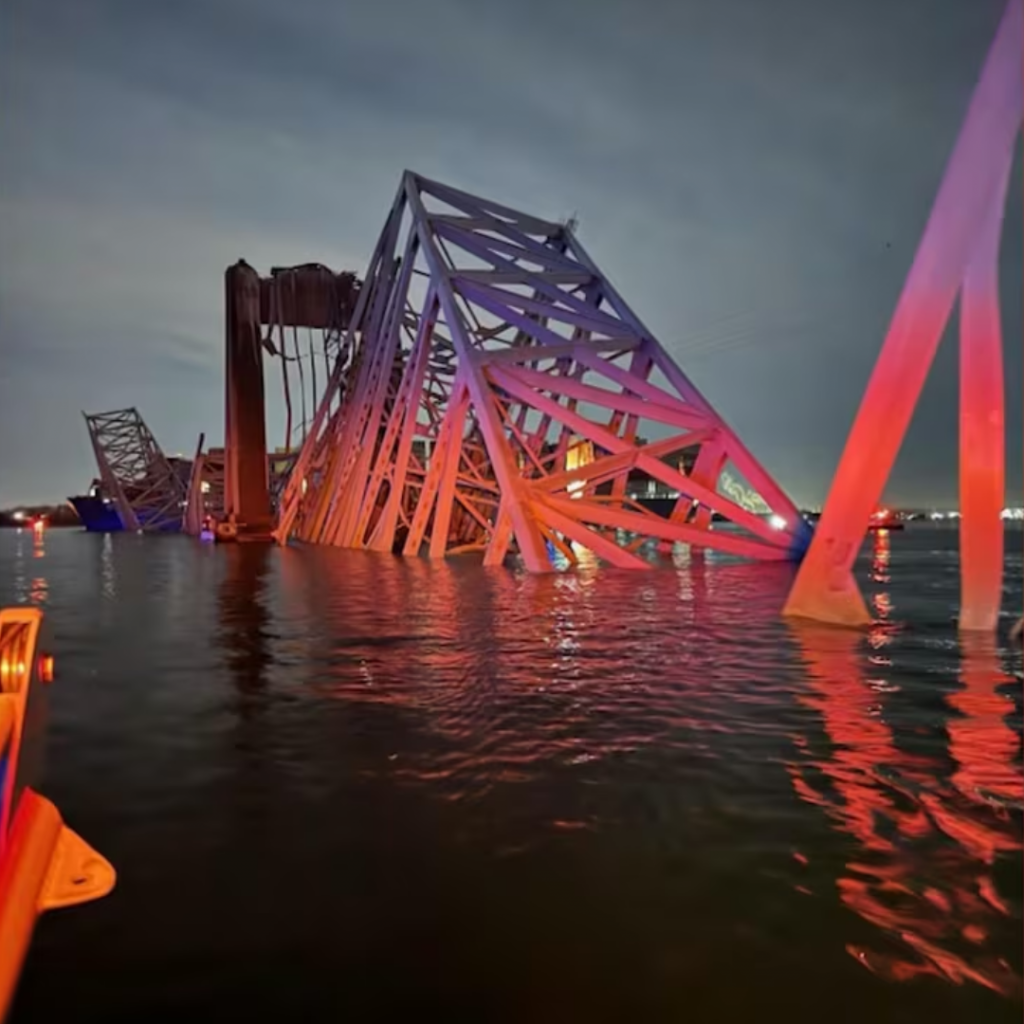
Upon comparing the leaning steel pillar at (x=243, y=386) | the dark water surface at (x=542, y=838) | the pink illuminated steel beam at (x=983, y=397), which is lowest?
the dark water surface at (x=542, y=838)

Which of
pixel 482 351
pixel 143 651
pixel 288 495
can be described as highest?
pixel 482 351

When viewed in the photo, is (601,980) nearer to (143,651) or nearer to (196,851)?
(196,851)

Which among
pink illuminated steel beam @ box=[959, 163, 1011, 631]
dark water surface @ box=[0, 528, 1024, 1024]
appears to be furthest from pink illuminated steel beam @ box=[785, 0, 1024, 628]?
dark water surface @ box=[0, 528, 1024, 1024]

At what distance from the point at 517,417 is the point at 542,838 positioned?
3307 centimetres

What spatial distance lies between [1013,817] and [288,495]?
132 ft

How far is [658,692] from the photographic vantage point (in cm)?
618

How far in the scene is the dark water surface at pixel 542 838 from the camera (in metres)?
2.25

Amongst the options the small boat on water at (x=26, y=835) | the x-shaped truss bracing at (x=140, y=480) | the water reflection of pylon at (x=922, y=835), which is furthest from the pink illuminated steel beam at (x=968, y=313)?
the x-shaped truss bracing at (x=140, y=480)

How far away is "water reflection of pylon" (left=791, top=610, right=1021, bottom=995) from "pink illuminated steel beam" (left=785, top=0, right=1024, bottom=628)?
343cm

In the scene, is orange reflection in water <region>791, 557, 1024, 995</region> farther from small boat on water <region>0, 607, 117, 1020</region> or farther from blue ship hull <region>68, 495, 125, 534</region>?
blue ship hull <region>68, 495, 125, 534</region>

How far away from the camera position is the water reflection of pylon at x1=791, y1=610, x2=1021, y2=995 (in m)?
2.38

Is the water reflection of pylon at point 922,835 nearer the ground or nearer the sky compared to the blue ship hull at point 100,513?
nearer the ground

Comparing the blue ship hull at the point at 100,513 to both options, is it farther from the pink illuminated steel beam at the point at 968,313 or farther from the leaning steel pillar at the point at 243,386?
the pink illuminated steel beam at the point at 968,313

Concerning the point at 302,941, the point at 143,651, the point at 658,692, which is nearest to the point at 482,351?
the point at 143,651
